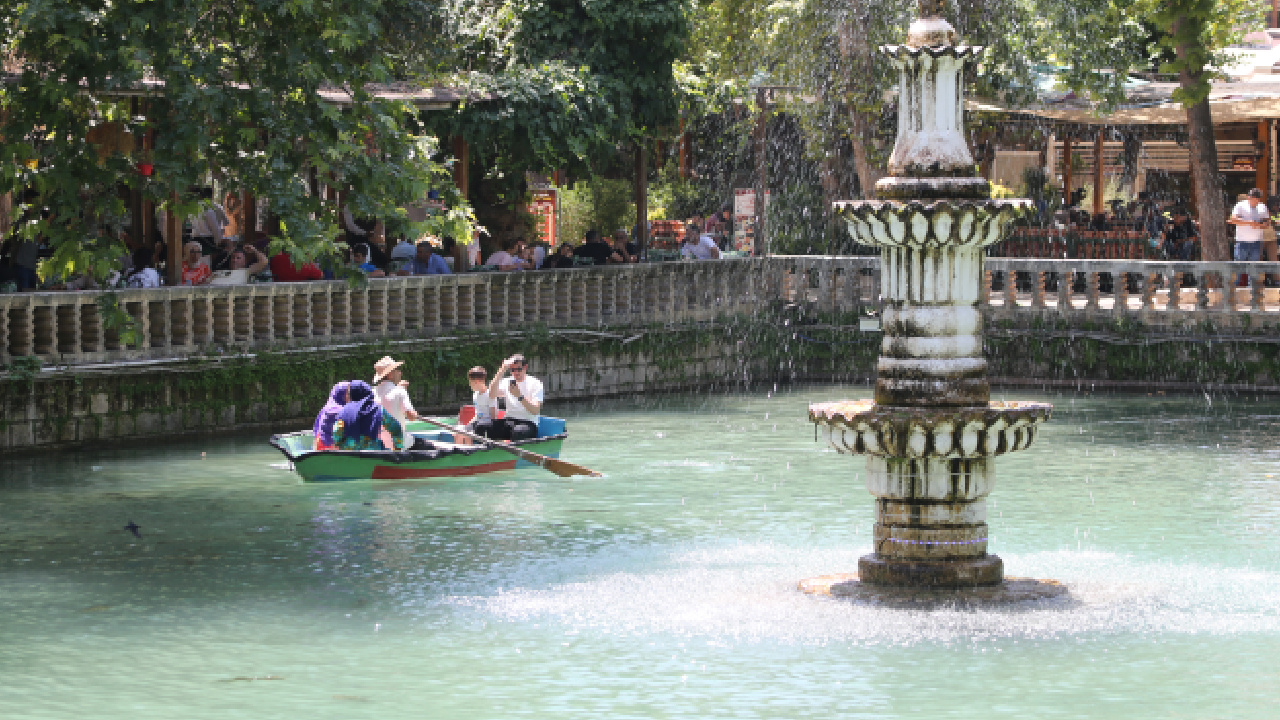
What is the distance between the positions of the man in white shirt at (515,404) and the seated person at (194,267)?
433 centimetres

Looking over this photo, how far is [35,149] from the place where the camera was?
1941 centimetres

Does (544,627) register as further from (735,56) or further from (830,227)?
(735,56)

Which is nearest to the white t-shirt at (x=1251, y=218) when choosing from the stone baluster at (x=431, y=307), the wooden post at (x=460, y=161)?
the wooden post at (x=460, y=161)

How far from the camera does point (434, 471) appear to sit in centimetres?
1989

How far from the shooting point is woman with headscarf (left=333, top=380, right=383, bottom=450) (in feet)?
63.5

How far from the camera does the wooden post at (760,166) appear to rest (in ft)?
106

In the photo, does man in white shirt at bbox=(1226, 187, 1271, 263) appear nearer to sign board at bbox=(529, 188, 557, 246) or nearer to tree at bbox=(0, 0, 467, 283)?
sign board at bbox=(529, 188, 557, 246)

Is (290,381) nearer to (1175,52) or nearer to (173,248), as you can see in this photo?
(173,248)

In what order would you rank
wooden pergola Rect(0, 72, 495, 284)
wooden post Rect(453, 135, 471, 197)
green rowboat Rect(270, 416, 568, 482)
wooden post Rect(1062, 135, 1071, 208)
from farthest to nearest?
wooden post Rect(1062, 135, 1071, 208) < wooden post Rect(453, 135, 471, 197) < wooden pergola Rect(0, 72, 495, 284) < green rowboat Rect(270, 416, 568, 482)

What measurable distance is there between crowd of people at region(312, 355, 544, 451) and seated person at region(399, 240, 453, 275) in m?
5.29

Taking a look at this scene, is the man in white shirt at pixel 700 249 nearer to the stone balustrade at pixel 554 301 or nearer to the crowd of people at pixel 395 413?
the stone balustrade at pixel 554 301

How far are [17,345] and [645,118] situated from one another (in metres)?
10.8

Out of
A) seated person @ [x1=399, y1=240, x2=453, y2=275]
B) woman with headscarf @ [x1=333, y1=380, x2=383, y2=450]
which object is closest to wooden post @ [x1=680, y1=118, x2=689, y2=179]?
seated person @ [x1=399, y1=240, x2=453, y2=275]

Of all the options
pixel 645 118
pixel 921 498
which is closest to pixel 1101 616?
pixel 921 498
